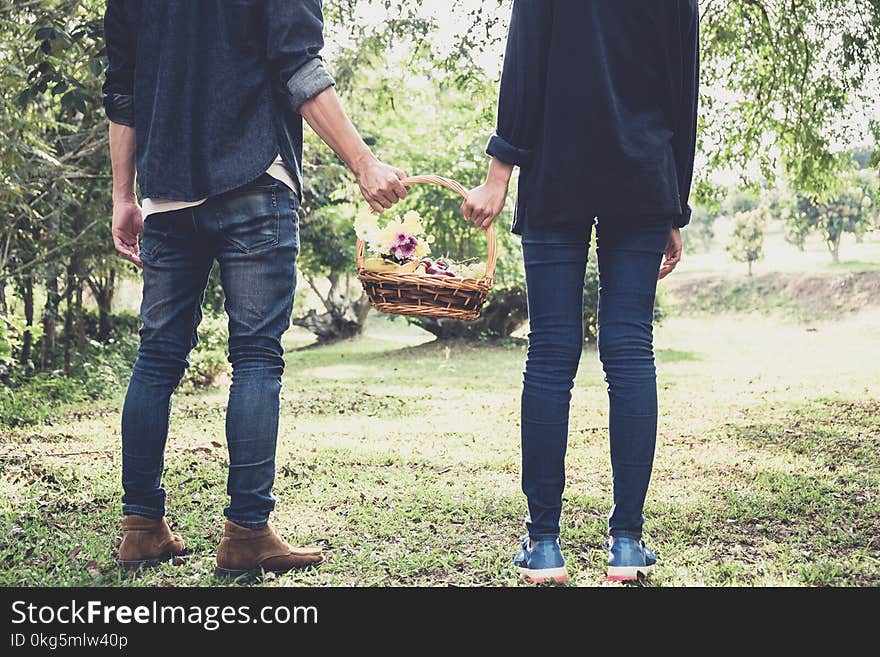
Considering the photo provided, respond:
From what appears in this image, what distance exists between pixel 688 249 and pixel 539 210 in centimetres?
2503

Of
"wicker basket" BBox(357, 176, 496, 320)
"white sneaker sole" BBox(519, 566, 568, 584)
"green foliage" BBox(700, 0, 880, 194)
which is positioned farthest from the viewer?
"green foliage" BBox(700, 0, 880, 194)

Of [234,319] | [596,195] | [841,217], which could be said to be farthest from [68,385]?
[841,217]

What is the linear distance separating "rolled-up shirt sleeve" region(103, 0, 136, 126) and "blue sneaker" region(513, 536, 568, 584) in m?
1.54

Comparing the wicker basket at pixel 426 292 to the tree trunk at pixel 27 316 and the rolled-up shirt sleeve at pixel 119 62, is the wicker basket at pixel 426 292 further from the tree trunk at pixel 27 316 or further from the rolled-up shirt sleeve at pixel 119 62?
the tree trunk at pixel 27 316

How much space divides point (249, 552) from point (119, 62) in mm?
1313

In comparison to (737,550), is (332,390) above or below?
below

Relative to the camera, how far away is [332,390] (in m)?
7.94

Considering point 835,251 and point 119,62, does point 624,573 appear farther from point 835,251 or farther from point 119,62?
point 835,251

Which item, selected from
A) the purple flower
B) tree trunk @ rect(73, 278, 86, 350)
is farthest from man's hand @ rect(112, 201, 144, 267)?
tree trunk @ rect(73, 278, 86, 350)

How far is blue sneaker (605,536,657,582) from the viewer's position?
217cm

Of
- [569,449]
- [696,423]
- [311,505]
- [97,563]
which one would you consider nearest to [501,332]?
[696,423]

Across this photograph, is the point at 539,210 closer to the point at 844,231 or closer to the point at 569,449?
the point at 569,449

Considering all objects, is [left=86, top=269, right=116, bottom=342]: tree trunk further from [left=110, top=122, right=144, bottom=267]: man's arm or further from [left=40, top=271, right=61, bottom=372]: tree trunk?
[left=110, top=122, right=144, bottom=267]: man's arm

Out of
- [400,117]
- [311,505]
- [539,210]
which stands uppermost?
[400,117]
